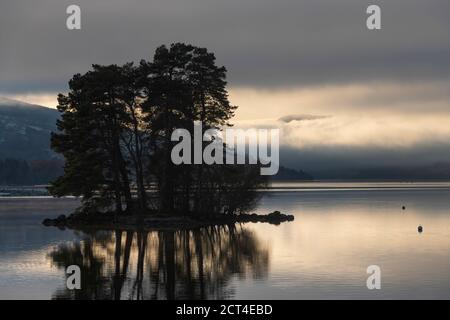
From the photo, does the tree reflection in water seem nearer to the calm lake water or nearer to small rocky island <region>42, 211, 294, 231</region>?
the calm lake water

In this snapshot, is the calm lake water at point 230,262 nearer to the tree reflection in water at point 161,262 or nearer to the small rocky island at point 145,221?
the tree reflection in water at point 161,262

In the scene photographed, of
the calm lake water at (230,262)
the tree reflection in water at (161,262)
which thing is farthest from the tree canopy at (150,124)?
the tree reflection in water at (161,262)

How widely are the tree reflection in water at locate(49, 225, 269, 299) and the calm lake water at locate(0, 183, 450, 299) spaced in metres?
0.06

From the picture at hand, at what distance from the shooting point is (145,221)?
252ft

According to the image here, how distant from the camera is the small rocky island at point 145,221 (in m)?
76.4

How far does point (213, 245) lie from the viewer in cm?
5953

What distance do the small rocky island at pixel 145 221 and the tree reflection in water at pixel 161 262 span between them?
4.48 meters

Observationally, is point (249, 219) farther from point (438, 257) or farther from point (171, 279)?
point (171, 279)

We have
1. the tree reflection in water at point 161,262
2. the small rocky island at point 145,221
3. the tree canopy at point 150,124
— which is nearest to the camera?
the tree reflection in water at point 161,262

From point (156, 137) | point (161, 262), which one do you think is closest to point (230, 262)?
point (161, 262)

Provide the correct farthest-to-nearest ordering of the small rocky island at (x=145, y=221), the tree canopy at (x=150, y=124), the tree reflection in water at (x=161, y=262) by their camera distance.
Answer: the tree canopy at (x=150, y=124)
the small rocky island at (x=145, y=221)
the tree reflection in water at (x=161, y=262)

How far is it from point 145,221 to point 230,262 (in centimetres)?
2913

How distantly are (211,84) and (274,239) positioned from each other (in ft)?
82.4

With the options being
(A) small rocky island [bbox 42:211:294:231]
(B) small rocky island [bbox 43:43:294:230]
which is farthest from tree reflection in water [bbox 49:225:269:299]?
(B) small rocky island [bbox 43:43:294:230]
